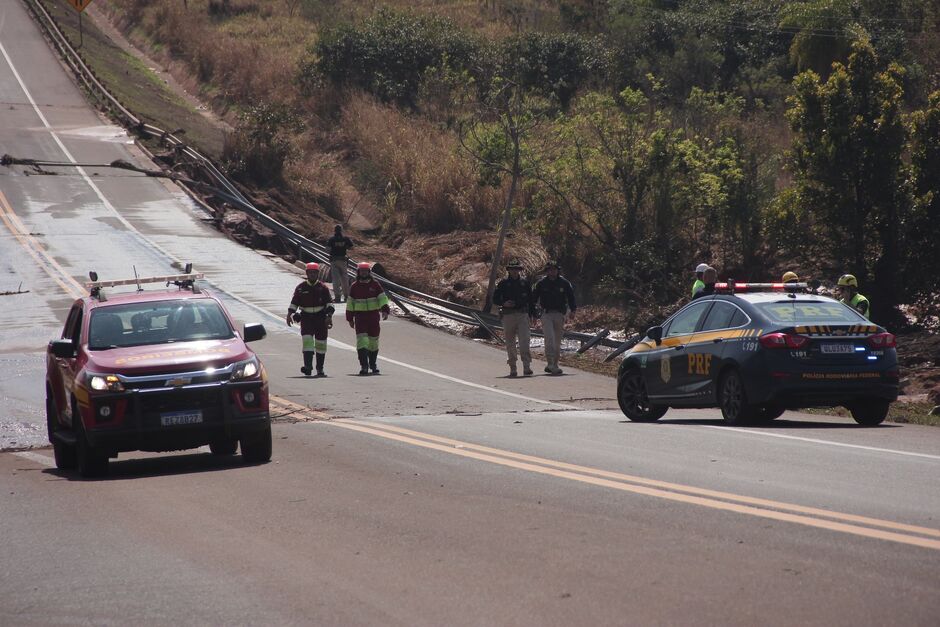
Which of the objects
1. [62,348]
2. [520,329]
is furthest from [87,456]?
[520,329]

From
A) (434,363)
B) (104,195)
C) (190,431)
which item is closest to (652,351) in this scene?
(190,431)

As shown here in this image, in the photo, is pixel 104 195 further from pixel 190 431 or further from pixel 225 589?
pixel 225 589

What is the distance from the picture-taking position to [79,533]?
27.7 ft

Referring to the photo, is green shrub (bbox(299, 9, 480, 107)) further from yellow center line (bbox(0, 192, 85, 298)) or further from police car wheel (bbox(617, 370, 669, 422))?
police car wheel (bbox(617, 370, 669, 422))

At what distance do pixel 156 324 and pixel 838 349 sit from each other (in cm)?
702

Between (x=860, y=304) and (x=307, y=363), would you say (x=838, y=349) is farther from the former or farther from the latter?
(x=307, y=363)

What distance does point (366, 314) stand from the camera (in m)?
20.7

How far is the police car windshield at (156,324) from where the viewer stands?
11883mm

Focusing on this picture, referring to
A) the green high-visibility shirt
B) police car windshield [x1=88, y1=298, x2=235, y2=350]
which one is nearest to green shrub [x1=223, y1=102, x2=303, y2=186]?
the green high-visibility shirt

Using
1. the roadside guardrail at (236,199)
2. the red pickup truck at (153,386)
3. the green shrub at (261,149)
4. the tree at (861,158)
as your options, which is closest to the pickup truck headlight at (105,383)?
the red pickup truck at (153,386)

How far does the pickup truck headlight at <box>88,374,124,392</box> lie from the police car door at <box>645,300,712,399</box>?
6.54 m

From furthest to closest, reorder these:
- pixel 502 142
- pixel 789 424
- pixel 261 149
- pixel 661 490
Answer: pixel 261 149 → pixel 502 142 → pixel 789 424 → pixel 661 490

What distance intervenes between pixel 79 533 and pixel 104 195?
3206 centimetres

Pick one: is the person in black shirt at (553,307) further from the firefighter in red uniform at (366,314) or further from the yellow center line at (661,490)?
the yellow center line at (661,490)
